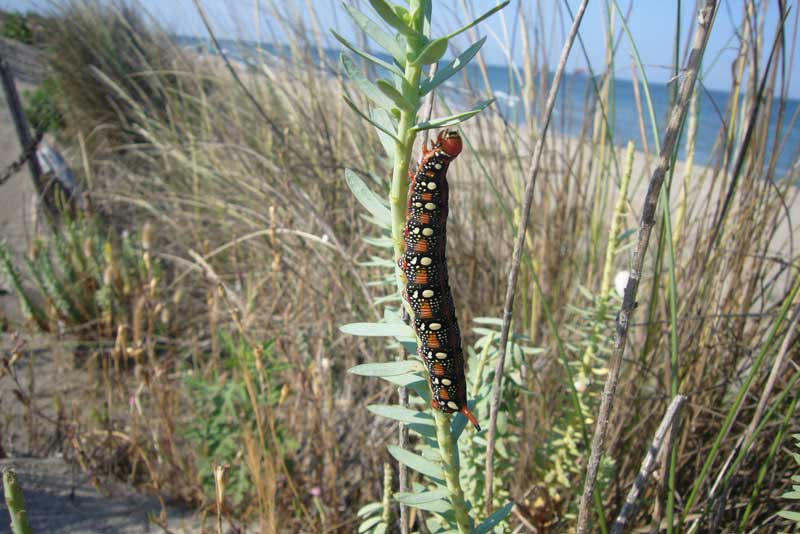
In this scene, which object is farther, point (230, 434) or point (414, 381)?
point (230, 434)

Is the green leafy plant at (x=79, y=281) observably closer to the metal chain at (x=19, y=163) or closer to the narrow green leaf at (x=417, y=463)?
the metal chain at (x=19, y=163)

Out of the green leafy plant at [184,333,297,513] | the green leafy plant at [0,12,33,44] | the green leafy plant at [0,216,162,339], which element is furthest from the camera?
the green leafy plant at [0,12,33,44]

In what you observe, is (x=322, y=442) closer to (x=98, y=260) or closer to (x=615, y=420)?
Result: (x=615, y=420)

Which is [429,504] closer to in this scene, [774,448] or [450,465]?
[450,465]

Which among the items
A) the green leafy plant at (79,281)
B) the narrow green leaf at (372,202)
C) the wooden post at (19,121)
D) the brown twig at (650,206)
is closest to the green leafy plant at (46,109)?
the wooden post at (19,121)

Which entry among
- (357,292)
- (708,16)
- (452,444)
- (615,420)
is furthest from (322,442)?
(708,16)

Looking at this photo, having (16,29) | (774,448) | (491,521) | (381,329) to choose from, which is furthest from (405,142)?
(16,29)

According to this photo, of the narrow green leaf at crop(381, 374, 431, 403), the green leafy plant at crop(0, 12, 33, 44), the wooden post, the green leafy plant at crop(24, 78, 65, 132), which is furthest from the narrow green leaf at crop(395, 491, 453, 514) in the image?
the green leafy plant at crop(0, 12, 33, 44)

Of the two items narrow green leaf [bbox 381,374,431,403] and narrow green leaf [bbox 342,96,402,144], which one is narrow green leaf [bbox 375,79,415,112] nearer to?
narrow green leaf [bbox 342,96,402,144]
